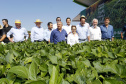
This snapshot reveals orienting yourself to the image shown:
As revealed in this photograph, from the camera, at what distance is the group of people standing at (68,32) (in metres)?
6.10

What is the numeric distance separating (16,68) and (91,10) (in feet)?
90.9

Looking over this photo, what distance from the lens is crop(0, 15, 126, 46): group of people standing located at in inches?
240

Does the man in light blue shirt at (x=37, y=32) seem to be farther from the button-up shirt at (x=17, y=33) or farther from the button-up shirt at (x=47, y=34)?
the button-up shirt at (x=17, y=33)

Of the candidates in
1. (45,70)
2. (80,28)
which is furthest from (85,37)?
(45,70)

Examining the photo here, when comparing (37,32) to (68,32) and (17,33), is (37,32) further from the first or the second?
(68,32)

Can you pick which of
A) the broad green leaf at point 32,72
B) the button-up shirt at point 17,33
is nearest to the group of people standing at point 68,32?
the button-up shirt at point 17,33

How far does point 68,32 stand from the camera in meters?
7.72

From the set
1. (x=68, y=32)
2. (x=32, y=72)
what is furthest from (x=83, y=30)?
(x=32, y=72)

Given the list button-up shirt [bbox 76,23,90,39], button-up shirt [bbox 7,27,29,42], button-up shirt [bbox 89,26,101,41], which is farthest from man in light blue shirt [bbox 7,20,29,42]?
button-up shirt [bbox 89,26,101,41]

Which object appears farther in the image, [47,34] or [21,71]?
[47,34]

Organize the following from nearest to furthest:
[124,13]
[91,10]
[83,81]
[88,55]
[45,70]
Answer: [83,81], [45,70], [88,55], [124,13], [91,10]

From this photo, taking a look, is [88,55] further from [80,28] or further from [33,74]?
[80,28]

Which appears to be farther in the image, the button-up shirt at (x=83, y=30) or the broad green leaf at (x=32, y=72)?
the button-up shirt at (x=83, y=30)

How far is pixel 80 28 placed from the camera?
23.7 feet
